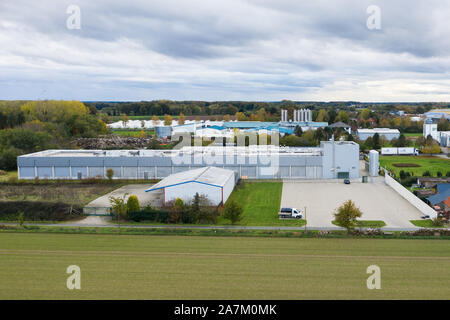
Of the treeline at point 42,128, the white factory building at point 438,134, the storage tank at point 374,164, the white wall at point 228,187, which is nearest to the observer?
the white wall at point 228,187

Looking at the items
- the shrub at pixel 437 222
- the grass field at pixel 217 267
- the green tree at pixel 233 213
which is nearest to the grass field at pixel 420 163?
the shrub at pixel 437 222

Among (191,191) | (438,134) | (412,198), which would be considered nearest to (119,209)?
(191,191)

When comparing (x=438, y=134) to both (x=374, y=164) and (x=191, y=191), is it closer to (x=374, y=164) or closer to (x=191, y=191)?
(x=374, y=164)

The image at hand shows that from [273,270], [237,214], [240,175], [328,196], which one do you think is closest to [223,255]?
[273,270]

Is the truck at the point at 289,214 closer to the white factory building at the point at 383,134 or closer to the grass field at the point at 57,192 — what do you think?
the grass field at the point at 57,192

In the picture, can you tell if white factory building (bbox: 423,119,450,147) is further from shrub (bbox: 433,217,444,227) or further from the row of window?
shrub (bbox: 433,217,444,227)

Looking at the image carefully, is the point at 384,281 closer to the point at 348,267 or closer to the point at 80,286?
the point at 348,267

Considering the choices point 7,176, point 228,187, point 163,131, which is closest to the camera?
point 228,187
